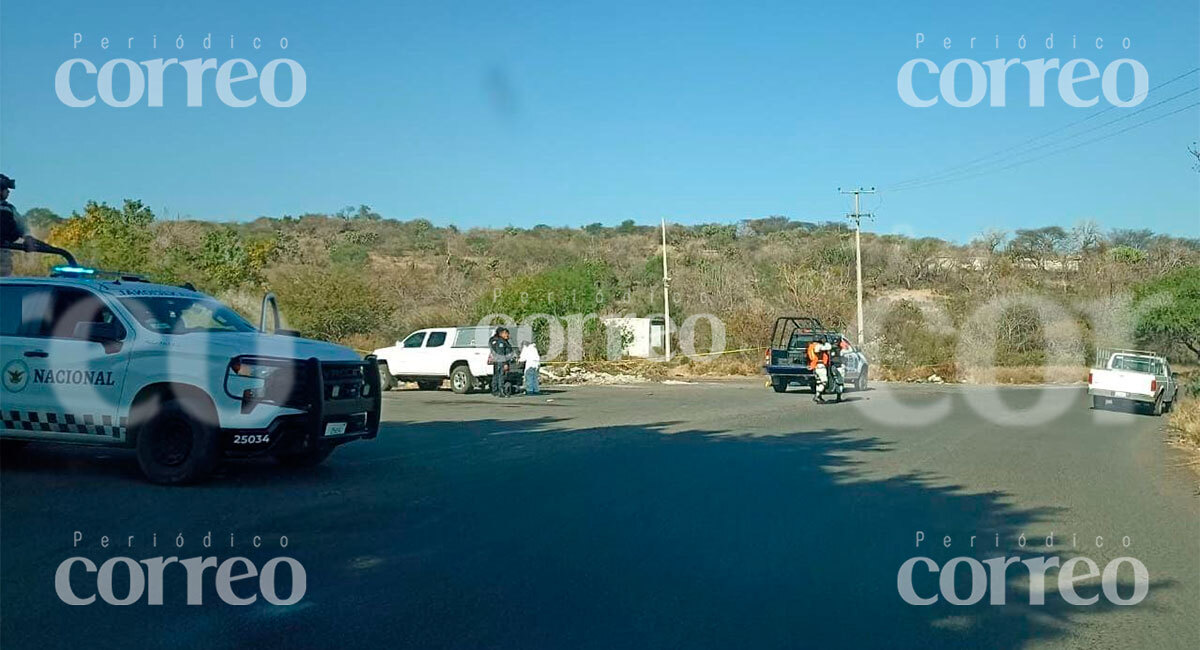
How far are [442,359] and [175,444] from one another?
20.0 m

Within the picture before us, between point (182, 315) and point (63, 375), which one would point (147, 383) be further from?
point (182, 315)

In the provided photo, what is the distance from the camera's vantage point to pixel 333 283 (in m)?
41.2

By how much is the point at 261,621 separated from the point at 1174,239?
101 metres

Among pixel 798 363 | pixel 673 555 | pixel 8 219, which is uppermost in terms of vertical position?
pixel 8 219

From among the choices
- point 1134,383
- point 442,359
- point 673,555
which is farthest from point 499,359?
point 673,555

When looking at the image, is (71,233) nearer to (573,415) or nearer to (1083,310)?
(573,415)

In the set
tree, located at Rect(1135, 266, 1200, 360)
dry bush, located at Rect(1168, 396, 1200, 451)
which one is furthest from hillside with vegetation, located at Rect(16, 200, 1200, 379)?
dry bush, located at Rect(1168, 396, 1200, 451)

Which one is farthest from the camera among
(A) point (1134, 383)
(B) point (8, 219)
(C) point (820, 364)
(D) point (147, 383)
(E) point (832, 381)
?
(A) point (1134, 383)

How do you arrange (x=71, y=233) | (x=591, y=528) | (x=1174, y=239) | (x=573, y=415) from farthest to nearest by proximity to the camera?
(x=1174, y=239) < (x=71, y=233) < (x=573, y=415) < (x=591, y=528)

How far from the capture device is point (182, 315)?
39.2 ft

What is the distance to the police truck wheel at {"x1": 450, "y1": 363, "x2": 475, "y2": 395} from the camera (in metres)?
30.4

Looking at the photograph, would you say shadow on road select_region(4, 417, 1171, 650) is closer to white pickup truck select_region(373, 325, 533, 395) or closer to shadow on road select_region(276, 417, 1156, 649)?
shadow on road select_region(276, 417, 1156, 649)

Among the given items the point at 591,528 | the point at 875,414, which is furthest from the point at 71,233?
the point at 591,528

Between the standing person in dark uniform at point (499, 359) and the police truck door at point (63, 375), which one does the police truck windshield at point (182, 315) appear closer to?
the police truck door at point (63, 375)
